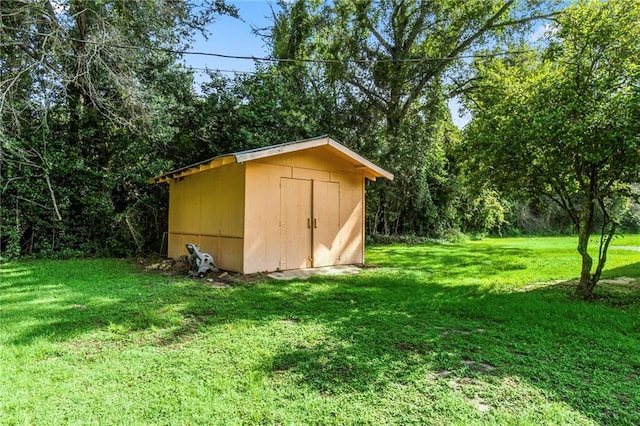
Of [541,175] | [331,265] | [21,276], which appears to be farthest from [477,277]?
[21,276]

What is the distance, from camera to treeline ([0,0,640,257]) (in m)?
7.91

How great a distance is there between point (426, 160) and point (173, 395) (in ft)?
41.8

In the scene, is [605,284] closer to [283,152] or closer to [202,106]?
[283,152]

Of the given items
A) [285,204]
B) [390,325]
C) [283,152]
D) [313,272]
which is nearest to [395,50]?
[283,152]

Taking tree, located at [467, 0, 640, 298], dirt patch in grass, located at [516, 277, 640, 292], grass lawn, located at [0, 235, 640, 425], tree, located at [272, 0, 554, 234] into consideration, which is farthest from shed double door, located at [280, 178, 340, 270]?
tree, located at [272, 0, 554, 234]

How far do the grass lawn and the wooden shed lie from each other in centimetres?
152

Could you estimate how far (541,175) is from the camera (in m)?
5.10

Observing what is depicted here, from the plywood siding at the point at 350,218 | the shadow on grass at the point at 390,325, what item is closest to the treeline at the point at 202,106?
the shadow on grass at the point at 390,325

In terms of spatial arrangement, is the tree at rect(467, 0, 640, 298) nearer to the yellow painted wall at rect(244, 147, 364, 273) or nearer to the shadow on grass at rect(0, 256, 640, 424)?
the shadow on grass at rect(0, 256, 640, 424)

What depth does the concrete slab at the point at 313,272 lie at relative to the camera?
6.66 meters

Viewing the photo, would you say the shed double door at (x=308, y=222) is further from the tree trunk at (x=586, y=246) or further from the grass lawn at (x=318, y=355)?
the tree trunk at (x=586, y=246)

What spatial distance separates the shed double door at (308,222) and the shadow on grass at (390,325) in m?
1.43

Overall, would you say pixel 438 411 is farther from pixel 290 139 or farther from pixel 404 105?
pixel 404 105

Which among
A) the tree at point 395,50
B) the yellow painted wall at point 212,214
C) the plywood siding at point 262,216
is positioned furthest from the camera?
the tree at point 395,50
